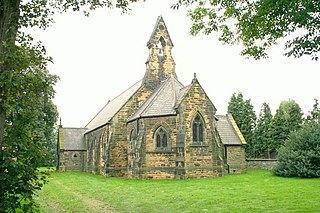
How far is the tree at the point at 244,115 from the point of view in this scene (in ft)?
173

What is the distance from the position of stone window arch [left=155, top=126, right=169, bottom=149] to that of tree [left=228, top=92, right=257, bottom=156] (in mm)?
29644

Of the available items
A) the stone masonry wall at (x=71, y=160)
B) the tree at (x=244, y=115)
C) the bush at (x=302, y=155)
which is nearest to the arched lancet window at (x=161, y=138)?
the bush at (x=302, y=155)

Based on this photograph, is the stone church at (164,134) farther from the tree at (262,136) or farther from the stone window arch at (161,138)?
the tree at (262,136)

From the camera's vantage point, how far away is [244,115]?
53531 mm

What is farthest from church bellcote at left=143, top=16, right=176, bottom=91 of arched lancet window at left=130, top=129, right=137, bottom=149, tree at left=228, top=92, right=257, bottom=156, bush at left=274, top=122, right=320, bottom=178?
tree at left=228, top=92, right=257, bottom=156

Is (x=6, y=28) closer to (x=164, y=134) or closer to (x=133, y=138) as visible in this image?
(x=164, y=134)

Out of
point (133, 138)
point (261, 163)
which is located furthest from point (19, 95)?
point (261, 163)

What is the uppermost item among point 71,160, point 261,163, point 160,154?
point 160,154

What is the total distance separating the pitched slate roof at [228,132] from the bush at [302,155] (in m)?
6.55

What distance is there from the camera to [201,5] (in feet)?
33.4

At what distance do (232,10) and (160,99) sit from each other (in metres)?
17.8

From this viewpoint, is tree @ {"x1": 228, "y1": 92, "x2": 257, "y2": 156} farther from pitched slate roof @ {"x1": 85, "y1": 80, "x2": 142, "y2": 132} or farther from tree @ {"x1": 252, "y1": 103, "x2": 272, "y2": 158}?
pitched slate roof @ {"x1": 85, "y1": 80, "x2": 142, "y2": 132}

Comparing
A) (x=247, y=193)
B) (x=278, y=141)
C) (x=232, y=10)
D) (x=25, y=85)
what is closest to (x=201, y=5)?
(x=232, y=10)

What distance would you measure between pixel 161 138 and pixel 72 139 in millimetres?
19894
